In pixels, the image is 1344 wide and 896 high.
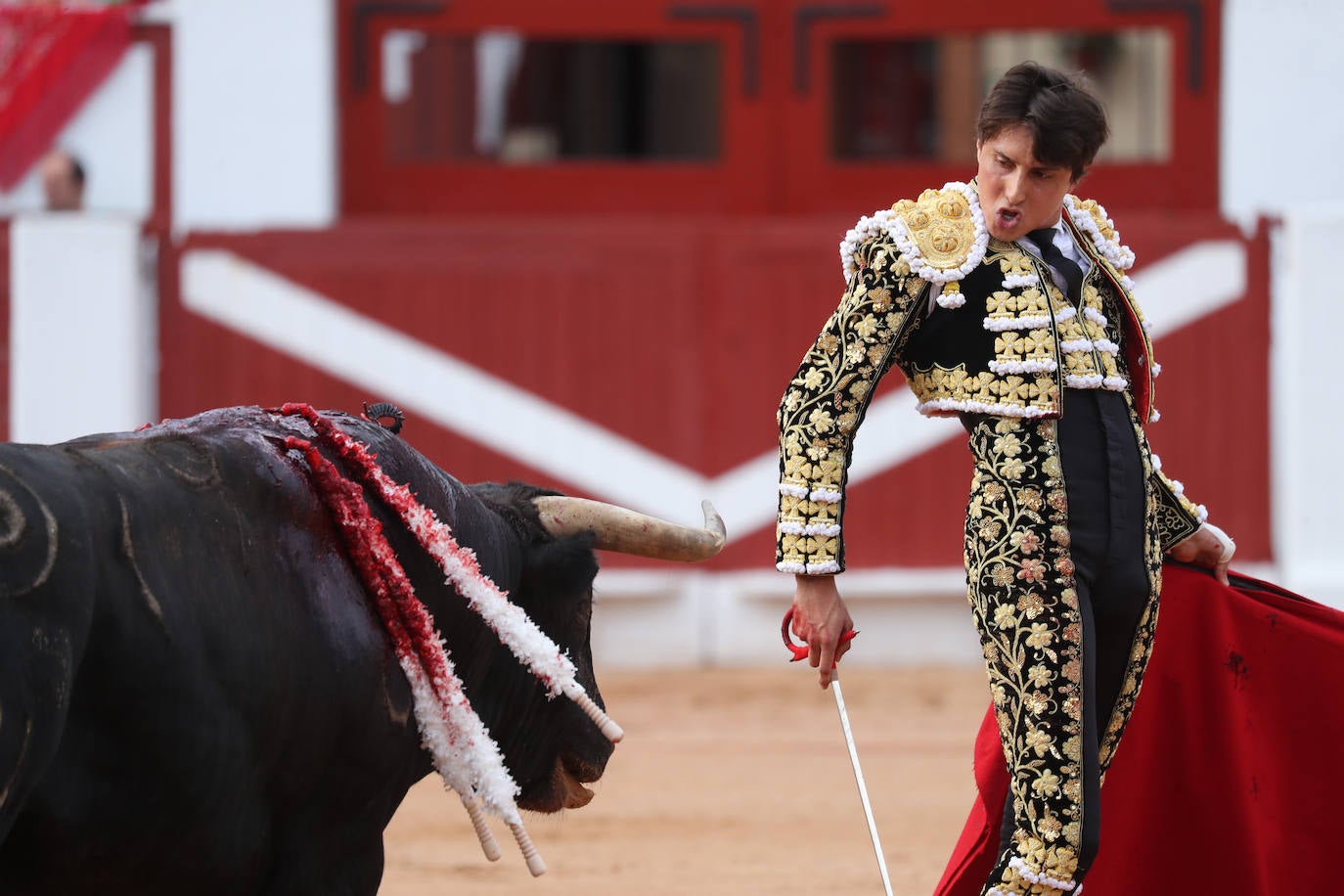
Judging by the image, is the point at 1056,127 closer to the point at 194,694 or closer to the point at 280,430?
the point at 280,430

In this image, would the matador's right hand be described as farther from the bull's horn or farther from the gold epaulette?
the gold epaulette

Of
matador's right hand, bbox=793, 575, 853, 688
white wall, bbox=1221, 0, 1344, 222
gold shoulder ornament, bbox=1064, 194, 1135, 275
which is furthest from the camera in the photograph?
white wall, bbox=1221, 0, 1344, 222

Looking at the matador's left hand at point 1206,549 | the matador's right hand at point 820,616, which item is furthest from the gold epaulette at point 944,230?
the matador's left hand at point 1206,549

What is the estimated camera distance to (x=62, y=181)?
6.81 meters

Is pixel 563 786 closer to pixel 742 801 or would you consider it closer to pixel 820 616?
pixel 820 616

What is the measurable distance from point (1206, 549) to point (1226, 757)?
1.10 feet

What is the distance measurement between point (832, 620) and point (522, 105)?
5622 mm

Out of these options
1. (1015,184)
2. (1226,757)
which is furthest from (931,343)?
(1226,757)

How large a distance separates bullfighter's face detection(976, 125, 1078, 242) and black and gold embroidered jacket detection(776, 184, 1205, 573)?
0.11ft

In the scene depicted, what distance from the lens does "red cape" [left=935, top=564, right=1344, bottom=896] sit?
2.84 m

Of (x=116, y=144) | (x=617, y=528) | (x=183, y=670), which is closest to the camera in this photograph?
(x=183, y=670)

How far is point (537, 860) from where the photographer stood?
2.58 meters

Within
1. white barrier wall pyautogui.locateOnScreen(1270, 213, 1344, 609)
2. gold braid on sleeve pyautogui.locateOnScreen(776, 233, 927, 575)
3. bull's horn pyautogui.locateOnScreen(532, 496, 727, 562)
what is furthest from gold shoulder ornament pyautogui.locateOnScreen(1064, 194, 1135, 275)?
white barrier wall pyautogui.locateOnScreen(1270, 213, 1344, 609)

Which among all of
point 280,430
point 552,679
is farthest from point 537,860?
point 280,430
